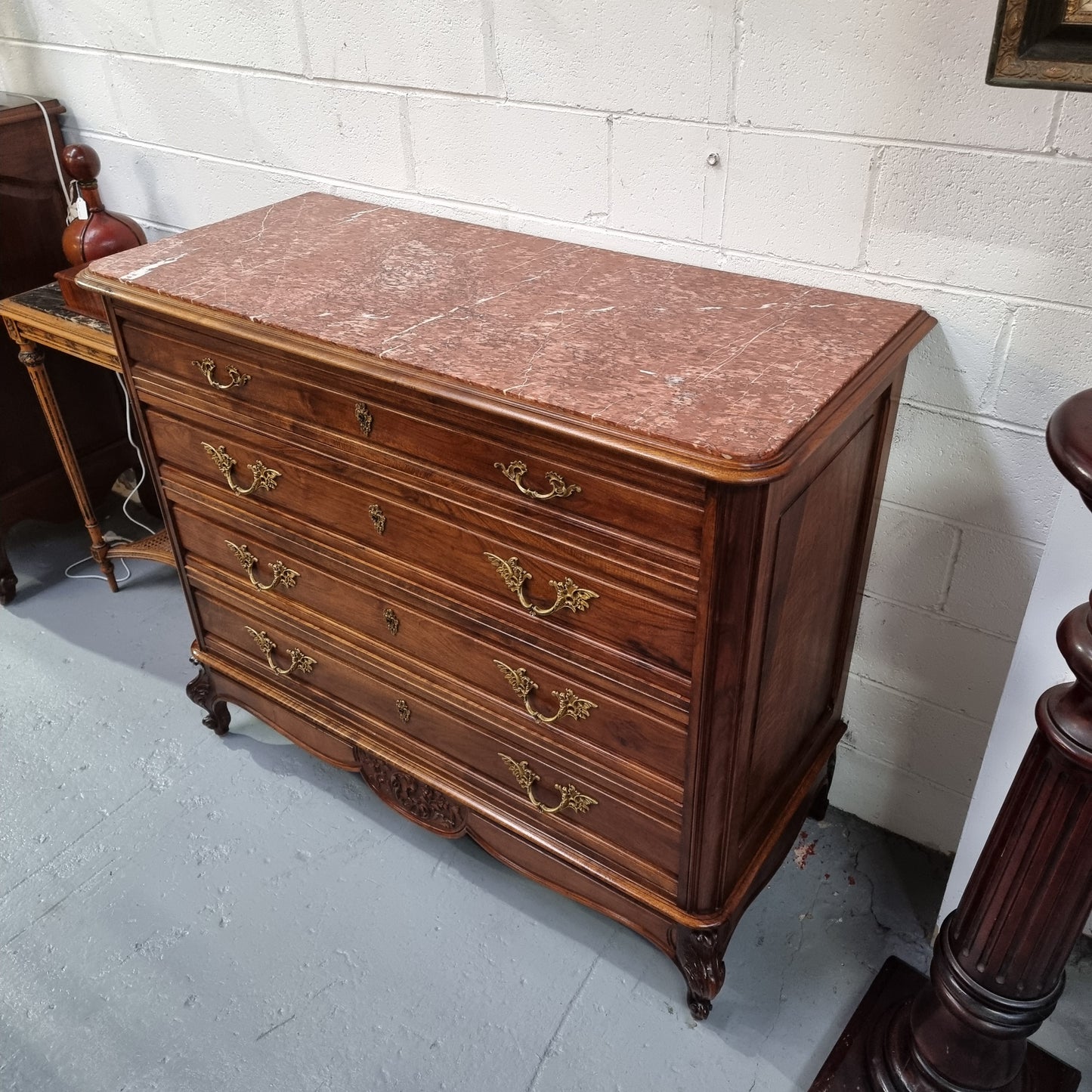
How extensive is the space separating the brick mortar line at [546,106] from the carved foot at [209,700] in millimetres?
1249

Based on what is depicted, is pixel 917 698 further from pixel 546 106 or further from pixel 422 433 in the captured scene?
pixel 546 106

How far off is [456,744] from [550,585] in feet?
1.55

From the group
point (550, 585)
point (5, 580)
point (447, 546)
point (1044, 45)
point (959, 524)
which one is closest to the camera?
point (1044, 45)

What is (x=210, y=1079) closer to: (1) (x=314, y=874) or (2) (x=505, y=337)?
(1) (x=314, y=874)

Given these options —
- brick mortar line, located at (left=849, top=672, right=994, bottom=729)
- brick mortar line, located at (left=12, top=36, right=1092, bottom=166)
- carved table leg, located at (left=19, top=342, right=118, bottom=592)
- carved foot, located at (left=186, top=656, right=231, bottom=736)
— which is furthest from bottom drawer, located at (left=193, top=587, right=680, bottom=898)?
brick mortar line, located at (left=12, top=36, right=1092, bottom=166)

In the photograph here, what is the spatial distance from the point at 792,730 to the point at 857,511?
0.38m

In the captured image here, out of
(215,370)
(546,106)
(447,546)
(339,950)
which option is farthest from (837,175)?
(339,950)

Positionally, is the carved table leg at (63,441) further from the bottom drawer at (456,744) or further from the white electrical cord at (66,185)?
the bottom drawer at (456,744)

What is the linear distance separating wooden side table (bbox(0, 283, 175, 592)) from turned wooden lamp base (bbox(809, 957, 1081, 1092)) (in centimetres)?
183

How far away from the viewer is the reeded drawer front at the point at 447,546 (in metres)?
1.27

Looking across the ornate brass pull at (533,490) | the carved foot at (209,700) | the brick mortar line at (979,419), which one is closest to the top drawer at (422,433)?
the ornate brass pull at (533,490)

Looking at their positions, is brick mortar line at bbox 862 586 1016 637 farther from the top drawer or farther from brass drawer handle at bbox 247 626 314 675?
brass drawer handle at bbox 247 626 314 675

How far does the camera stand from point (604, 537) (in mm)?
1237

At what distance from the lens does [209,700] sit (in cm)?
217
